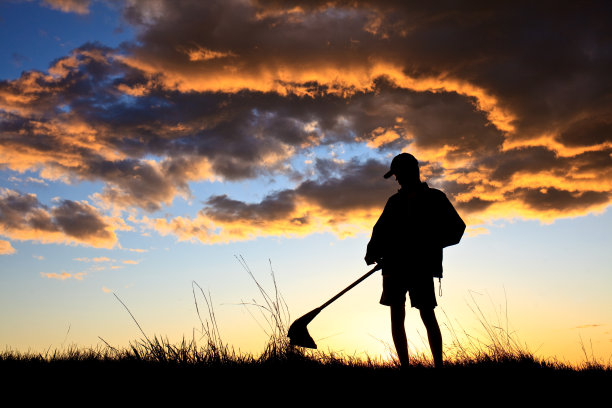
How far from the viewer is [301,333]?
17.5 feet

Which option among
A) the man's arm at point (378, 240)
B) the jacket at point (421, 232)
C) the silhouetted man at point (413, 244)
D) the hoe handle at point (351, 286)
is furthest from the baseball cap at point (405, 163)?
the hoe handle at point (351, 286)

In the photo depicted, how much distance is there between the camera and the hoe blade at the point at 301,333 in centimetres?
525

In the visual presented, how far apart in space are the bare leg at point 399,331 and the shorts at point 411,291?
0.07 metres

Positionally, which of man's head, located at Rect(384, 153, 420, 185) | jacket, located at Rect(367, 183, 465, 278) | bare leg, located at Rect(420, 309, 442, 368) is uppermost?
man's head, located at Rect(384, 153, 420, 185)

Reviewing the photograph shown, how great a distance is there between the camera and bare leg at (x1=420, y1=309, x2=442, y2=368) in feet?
15.8

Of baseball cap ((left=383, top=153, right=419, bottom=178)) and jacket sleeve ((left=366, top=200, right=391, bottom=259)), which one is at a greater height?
baseball cap ((left=383, top=153, right=419, bottom=178))

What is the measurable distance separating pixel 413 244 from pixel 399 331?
35.4 inches

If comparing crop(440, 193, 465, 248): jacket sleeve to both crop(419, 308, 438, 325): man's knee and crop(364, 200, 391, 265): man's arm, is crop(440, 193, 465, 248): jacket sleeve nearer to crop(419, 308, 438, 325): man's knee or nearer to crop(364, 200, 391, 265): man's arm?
crop(364, 200, 391, 265): man's arm

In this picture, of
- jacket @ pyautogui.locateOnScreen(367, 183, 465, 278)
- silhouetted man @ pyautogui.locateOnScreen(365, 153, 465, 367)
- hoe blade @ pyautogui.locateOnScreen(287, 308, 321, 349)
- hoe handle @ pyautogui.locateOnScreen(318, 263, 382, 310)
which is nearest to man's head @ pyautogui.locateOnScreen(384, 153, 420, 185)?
silhouetted man @ pyautogui.locateOnScreen(365, 153, 465, 367)

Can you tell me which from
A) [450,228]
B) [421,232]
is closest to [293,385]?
[421,232]

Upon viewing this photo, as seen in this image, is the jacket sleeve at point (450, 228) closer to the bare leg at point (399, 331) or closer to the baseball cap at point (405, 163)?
the baseball cap at point (405, 163)

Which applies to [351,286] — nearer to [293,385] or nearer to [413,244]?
[413,244]

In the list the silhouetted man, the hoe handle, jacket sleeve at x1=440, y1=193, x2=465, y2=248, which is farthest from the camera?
the hoe handle

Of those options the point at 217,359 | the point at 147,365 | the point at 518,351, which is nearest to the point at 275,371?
the point at 217,359
